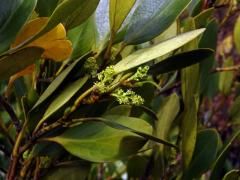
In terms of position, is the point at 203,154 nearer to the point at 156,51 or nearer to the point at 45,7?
the point at 156,51

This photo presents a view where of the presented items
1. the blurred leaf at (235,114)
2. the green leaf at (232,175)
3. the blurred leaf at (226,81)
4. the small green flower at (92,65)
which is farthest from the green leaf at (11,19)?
the blurred leaf at (226,81)

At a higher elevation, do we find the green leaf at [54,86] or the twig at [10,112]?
the green leaf at [54,86]

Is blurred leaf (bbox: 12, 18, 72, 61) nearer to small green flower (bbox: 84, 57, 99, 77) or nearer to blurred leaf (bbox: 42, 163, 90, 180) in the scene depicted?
small green flower (bbox: 84, 57, 99, 77)

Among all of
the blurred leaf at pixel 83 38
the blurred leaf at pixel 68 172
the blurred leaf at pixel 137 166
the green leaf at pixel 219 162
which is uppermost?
the blurred leaf at pixel 83 38

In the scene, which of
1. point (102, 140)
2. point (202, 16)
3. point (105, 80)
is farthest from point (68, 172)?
point (202, 16)

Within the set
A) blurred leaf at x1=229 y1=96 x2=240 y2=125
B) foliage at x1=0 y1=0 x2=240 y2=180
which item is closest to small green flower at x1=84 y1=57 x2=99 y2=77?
foliage at x1=0 y1=0 x2=240 y2=180

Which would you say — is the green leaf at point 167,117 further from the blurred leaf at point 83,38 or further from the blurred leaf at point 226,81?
the blurred leaf at point 226,81

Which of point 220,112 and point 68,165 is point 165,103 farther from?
point 220,112

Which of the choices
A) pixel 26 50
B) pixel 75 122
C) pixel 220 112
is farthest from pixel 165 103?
pixel 220 112
